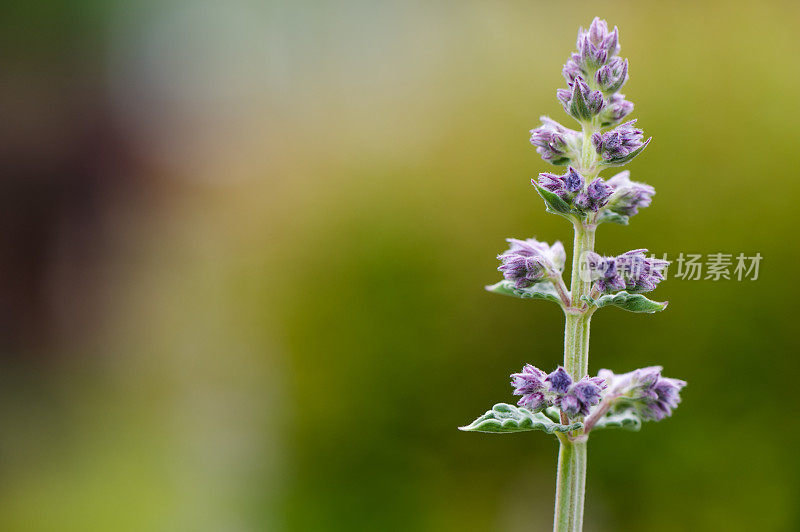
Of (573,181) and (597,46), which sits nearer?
(573,181)

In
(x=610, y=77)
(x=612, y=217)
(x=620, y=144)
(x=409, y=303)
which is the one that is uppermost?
(x=610, y=77)

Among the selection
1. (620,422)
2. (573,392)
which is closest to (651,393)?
(620,422)

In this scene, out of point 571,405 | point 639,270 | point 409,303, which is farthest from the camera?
point 409,303

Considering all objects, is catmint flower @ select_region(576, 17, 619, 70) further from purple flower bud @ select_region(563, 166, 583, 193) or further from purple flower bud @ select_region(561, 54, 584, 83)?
purple flower bud @ select_region(563, 166, 583, 193)

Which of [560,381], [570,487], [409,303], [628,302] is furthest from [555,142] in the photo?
[409,303]

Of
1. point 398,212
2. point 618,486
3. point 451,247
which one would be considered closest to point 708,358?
point 618,486

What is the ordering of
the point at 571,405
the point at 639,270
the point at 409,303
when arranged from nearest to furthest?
the point at 571,405
the point at 639,270
the point at 409,303

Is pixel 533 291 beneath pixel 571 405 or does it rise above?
above

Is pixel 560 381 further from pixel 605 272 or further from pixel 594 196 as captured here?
pixel 594 196
